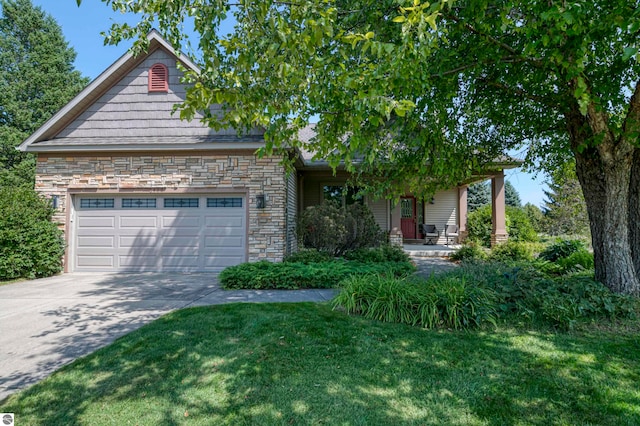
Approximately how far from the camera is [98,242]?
9258 millimetres

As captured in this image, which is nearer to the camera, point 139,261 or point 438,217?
point 139,261

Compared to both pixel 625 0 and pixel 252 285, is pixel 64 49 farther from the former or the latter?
pixel 625 0

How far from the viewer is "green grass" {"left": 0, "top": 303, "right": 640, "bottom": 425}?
2.57m

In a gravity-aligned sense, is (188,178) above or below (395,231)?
above

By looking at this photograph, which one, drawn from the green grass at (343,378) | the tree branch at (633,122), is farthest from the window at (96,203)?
the tree branch at (633,122)

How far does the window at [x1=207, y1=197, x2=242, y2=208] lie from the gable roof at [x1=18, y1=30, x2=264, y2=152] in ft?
4.58

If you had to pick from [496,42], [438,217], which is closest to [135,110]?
[496,42]

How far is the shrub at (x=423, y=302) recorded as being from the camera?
437 cm

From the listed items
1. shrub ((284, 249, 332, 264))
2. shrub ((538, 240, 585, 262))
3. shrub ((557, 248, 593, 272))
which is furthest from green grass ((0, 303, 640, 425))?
shrub ((538, 240, 585, 262))

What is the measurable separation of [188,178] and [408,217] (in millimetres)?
11044

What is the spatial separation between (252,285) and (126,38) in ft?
15.7

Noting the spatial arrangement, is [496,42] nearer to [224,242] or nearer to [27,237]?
[224,242]

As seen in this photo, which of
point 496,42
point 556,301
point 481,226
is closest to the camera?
point 496,42

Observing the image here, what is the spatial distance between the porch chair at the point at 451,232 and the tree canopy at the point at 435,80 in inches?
320
